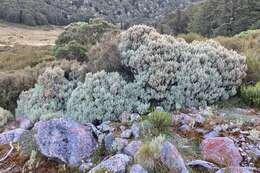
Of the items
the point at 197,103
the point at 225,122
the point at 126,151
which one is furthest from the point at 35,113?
→ the point at 225,122

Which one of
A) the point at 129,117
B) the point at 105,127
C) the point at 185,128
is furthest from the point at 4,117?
the point at 185,128

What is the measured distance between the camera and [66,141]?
206 inches

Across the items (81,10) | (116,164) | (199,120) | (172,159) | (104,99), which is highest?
(81,10)

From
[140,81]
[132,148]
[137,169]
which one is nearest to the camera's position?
[137,169]

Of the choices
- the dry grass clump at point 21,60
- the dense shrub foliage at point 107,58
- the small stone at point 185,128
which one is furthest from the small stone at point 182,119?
the dry grass clump at point 21,60

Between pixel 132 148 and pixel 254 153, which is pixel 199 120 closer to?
pixel 254 153

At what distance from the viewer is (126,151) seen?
491cm

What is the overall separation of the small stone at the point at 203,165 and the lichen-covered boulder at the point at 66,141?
4.77ft

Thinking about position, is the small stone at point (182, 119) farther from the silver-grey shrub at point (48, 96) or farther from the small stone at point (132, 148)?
the silver-grey shrub at point (48, 96)

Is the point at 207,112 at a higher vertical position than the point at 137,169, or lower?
higher

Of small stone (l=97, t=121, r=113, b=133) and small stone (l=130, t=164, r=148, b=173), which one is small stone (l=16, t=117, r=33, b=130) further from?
small stone (l=130, t=164, r=148, b=173)

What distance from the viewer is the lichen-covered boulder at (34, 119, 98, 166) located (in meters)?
5.07

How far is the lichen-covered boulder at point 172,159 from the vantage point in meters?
4.43

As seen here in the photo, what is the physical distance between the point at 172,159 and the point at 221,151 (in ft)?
2.42
